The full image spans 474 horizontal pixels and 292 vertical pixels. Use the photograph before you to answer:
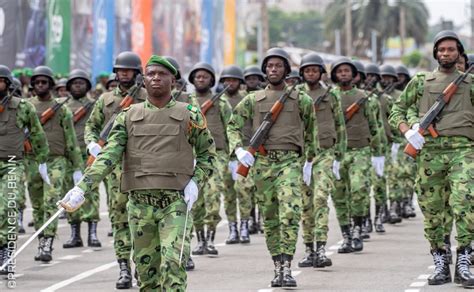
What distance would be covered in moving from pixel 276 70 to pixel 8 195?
3.11 metres

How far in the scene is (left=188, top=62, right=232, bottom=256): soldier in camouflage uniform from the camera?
16.9 meters

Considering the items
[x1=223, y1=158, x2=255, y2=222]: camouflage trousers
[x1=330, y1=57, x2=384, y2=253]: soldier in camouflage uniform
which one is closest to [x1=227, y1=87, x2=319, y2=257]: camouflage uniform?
[x1=330, y1=57, x2=384, y2=253]: soldier in camouflage uniform

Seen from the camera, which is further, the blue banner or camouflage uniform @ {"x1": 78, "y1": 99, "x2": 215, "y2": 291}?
the blue banner

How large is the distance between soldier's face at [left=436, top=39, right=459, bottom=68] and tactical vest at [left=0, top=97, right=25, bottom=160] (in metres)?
4.62

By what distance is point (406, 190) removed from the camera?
22.3 m

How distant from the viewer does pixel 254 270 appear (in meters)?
15.1

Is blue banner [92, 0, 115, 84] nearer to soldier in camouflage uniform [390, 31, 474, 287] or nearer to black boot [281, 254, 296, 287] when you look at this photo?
black boot [281, 254, 296, 287]

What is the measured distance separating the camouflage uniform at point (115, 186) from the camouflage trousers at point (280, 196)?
137 centimetres

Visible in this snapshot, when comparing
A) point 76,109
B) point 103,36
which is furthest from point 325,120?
point 103,36

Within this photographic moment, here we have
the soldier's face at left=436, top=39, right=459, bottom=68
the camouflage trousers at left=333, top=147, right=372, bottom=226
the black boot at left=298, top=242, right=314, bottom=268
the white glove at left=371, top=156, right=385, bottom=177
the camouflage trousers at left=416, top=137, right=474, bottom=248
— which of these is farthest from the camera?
the white glove at left=371, top=156, right=385, bottom=177

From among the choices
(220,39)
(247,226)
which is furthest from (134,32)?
(247,226)

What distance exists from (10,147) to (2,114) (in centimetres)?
37

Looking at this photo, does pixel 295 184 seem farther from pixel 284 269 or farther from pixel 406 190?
pixel 406 190

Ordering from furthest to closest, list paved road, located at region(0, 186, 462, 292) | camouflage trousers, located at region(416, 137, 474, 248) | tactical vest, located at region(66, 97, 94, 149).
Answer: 1. tactical vest, located at region(66, 97, 94, 149)
2. paved road, located at region(0, 186, 462, 292)
3. camouflage trousers, located at region(416, 137, 474, 248)
